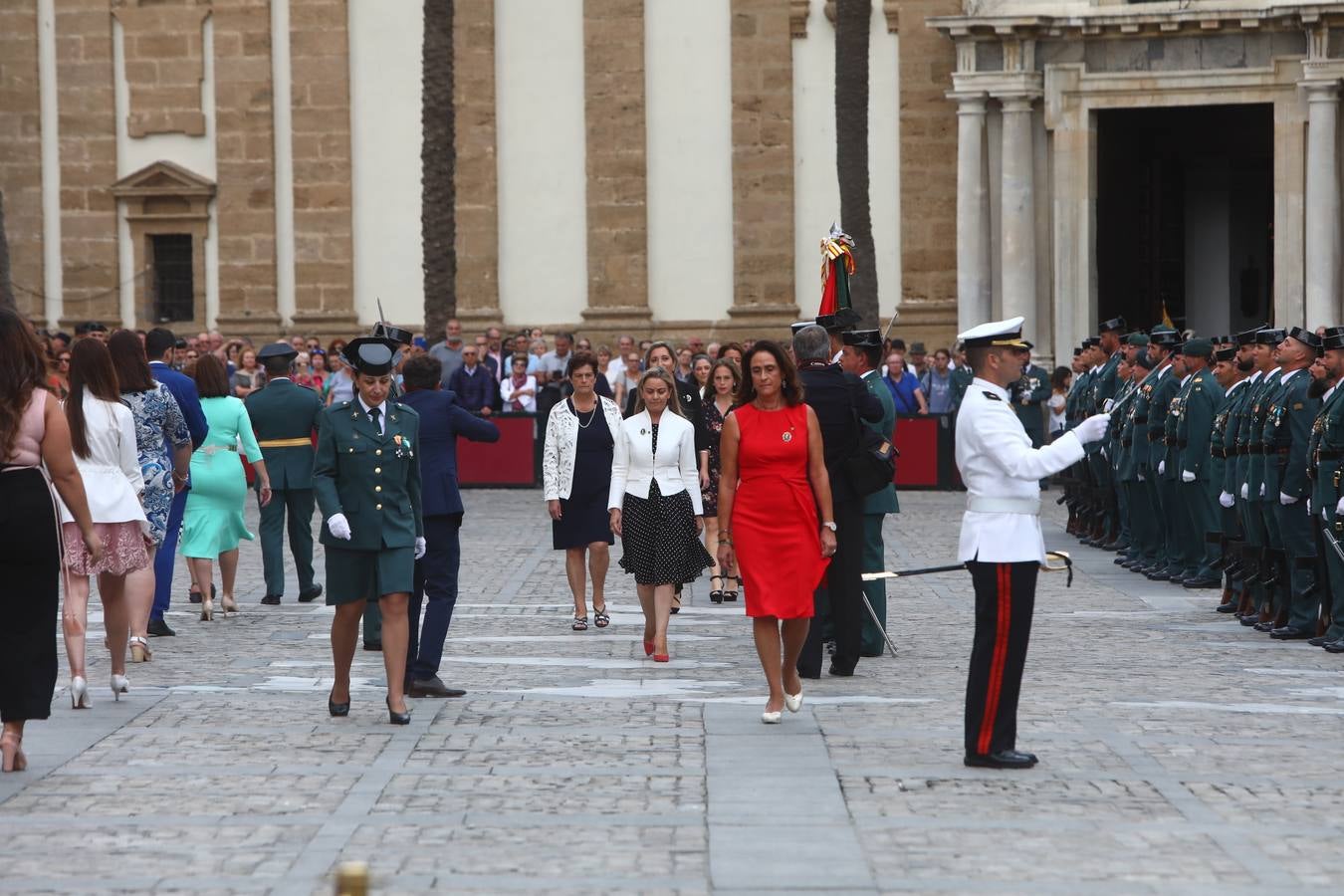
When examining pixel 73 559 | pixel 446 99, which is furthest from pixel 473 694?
pixel 446 99

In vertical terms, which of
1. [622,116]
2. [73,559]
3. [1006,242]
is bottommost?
[73,559]

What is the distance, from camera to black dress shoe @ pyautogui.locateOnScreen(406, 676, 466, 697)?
11703mm

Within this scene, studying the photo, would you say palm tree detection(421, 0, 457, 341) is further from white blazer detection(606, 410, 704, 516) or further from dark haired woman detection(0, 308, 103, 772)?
dark haired woman detection(0, 308, 103, 772)

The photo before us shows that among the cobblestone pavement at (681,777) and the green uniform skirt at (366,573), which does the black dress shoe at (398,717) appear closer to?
the cobblestone pavement at (681,777)

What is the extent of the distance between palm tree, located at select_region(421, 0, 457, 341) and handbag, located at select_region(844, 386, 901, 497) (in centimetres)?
1840

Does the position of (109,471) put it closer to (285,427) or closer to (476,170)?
(285,427)

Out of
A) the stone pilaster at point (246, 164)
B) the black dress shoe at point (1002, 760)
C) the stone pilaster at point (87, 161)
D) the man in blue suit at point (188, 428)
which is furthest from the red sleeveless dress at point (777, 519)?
the stone pilaster at point (87, 161)

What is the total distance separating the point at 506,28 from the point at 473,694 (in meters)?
25.3

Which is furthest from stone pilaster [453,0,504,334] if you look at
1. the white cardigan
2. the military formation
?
the white cardigan

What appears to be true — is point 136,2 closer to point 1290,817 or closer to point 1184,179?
point 1184,179

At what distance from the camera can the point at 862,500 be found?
12.5m

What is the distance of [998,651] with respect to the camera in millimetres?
9508

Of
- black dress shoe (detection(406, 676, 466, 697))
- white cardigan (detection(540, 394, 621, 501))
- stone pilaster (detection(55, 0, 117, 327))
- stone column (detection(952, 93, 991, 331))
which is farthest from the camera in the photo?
stone pilaster (detection(55, 0, 117, 327))

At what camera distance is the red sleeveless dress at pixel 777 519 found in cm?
1072
